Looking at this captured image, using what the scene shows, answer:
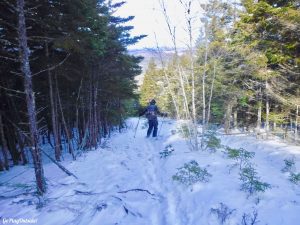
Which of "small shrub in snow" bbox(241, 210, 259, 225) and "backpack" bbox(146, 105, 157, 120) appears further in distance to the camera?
"backpack" bbox(146, 105, 157, 120)

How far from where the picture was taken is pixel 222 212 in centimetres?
480

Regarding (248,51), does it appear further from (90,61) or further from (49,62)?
(49,62)

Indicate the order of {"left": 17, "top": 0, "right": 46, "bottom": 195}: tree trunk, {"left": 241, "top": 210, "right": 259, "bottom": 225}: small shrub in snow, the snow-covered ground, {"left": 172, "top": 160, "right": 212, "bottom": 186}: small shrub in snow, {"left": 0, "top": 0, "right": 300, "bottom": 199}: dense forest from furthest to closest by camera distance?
1. {"left": 0, "top": 0, "right": 300, "bottom": 199}: dense forest
2. {"left": 172, "top": 160, "right": 212, "bottom": 186}: small shrub in snow
3. {"left": 17, "top": 0, "right": 46, "bottom": 195}: tree trunk
4. the snow-covered ground
5. {"left": 241, "top": 210, "right": 259, "bottom": 225}: small shrub in snow

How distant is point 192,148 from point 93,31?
6044 millimetres

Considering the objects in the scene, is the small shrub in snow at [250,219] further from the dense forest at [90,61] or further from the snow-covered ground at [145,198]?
the dense forest at [90,61]

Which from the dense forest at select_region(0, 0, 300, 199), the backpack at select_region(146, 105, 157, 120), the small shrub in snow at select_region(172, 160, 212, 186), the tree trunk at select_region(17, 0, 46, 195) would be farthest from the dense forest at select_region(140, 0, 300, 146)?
the tree trunk at select_region(17, 0, 46, 195)

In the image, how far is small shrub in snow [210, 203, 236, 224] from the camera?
465 cm

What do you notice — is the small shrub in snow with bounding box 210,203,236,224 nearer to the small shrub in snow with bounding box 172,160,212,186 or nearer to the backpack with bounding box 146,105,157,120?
the small shrub in snow with bounding box 172,160,212,186

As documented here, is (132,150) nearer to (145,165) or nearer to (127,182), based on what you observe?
(145,165)

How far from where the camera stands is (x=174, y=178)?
21.8ft

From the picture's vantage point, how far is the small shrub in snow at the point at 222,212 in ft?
15.3

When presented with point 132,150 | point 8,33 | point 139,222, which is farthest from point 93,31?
point 139,222

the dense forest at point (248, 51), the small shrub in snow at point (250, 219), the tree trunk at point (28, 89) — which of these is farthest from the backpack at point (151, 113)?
the small shrub in snow at point (250, 219)

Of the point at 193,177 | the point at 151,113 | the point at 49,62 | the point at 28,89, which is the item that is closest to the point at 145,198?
the point at 193,177
